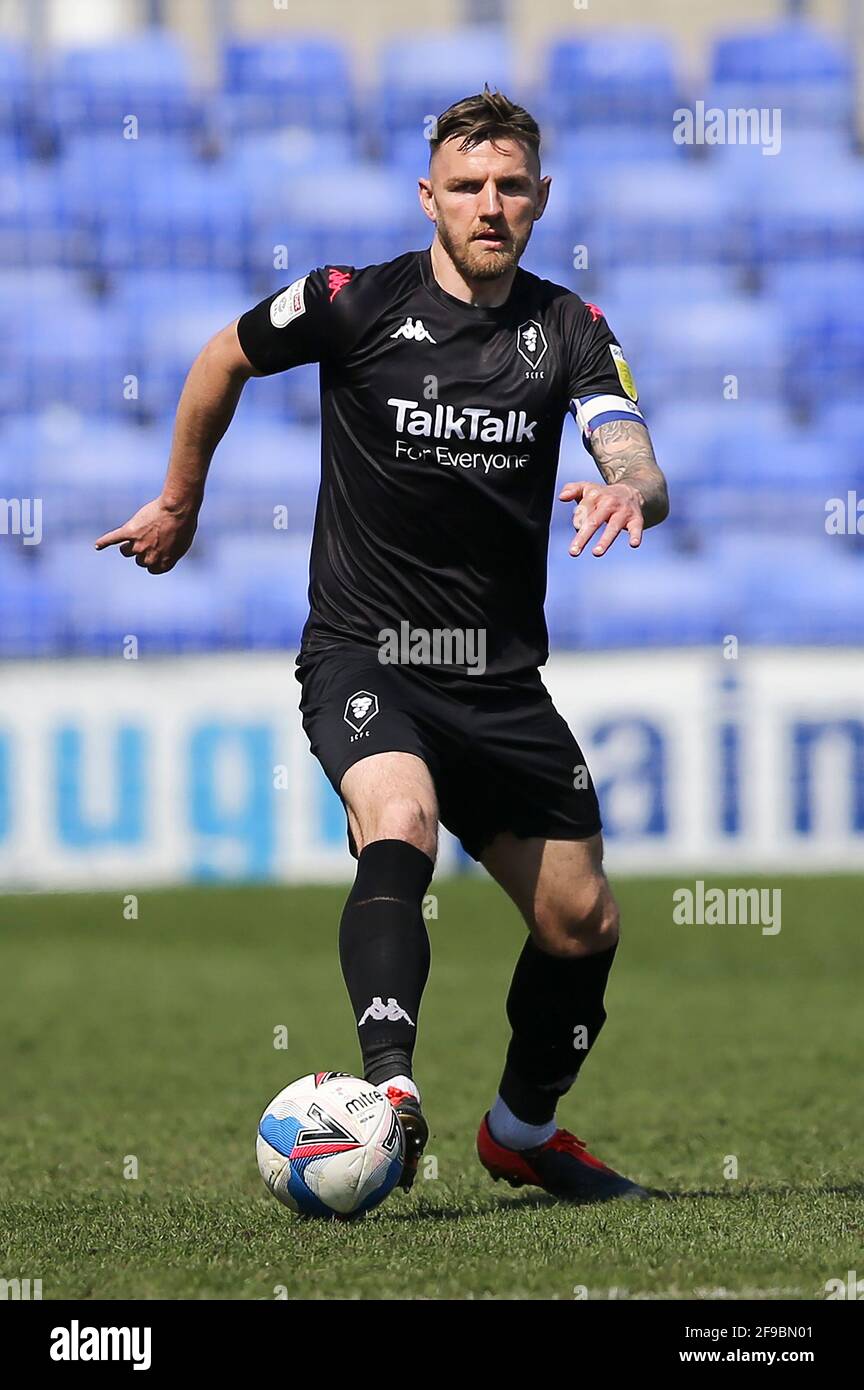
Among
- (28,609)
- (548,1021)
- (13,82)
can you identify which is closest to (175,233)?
(13,82)

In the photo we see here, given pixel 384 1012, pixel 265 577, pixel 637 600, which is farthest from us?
pixel 265 577

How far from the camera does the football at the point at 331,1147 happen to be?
370cm

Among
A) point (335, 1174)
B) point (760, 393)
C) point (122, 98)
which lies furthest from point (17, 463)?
point (335, 1174)

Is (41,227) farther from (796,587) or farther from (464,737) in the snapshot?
(464,737)

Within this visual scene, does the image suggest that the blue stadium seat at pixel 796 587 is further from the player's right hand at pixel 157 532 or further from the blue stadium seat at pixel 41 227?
the player's right hand at pixel 157 532

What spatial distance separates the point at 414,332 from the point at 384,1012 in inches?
59.1

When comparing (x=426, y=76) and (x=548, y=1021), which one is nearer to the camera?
(x=548, y=1021)

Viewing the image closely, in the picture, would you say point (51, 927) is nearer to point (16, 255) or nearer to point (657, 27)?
point (16, 255)

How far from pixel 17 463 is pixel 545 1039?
864cm

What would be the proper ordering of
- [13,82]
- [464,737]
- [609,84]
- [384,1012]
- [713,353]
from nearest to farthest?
[384,1012]
[464,737]
[713,353]
[13,82]
[609,84]

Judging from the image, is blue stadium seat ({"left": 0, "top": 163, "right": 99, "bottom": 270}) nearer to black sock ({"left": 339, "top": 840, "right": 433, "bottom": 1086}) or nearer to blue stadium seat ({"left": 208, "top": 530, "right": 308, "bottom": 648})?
blue stadium seat ({"left": 208, "top": 530, "right": 308, "bottom": 648})

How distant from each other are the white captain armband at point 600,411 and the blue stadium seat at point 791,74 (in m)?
11.2

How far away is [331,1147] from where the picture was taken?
375 centimetres

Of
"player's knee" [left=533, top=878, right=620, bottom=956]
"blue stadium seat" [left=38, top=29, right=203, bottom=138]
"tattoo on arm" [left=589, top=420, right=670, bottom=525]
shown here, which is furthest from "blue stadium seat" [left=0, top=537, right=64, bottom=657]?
"tattoo on arm" [left=589, top=420, right=670, bottom=525]
